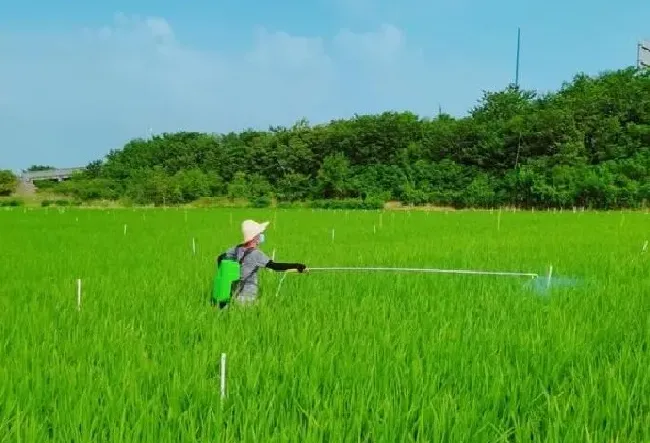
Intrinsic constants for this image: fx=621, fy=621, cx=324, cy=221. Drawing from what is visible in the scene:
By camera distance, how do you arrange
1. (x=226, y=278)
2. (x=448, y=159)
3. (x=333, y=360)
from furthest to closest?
(x=448, y=159) < (x=226, y=278) < (x=333, y=360)

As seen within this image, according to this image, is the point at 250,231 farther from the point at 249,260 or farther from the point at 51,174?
the point at 51,174

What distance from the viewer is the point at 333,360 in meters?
2.58

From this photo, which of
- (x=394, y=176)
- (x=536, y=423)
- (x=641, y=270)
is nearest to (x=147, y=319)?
(x=536, y=423)

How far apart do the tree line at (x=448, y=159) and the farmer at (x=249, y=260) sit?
94.4ft

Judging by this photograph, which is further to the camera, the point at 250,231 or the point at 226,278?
the point at 250,231

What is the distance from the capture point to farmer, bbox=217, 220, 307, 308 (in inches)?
150

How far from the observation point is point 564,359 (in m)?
2.66

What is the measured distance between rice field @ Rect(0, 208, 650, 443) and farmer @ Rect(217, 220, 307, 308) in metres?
0.14

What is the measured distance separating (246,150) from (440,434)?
153ft

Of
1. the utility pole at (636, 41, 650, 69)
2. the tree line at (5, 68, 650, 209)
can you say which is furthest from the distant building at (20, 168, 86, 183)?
the utility pole at (636, 41, 650, 69)

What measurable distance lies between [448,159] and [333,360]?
3728 centimetres

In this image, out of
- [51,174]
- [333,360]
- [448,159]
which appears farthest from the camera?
[51,174]

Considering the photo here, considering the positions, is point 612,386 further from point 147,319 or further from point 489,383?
point 147,319

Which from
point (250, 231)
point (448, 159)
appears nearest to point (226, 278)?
point (250, 231)
